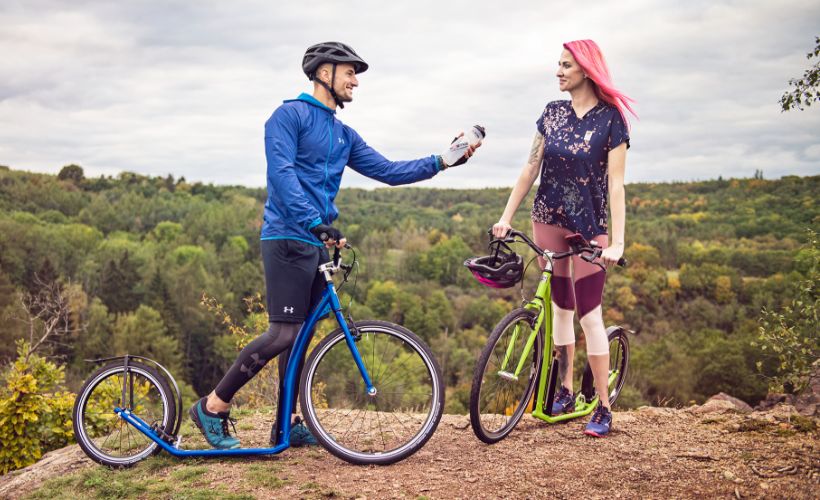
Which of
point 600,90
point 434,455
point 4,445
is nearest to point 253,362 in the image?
point 434,455

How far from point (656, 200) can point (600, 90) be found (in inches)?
4844

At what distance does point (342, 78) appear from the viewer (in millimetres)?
4539

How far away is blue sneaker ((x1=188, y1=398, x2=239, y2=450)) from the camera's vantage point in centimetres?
472

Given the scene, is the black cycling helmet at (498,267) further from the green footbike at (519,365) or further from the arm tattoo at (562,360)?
the arm tattoo at (562,360)

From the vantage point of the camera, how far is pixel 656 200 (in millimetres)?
120188

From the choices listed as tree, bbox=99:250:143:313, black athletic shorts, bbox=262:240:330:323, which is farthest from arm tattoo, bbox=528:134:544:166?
tree, bbox=99:250:143:313

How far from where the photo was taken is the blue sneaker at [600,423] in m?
5.11

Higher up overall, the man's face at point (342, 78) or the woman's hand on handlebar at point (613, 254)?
the man's face at point (342, 78)

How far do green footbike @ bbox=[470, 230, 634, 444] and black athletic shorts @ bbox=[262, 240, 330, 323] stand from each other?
1.23 m

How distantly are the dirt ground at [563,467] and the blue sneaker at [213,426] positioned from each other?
0.13 metres

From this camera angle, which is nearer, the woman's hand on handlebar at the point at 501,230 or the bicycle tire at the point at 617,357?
the woman's hand on handlebar at the point at 501,230

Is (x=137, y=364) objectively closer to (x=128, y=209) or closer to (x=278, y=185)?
(x=278, y=185)

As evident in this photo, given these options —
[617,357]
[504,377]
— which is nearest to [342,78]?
[504,377]

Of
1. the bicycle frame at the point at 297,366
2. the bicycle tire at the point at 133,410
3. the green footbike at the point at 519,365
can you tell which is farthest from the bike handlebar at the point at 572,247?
the bicycle tire at the point at 133,410
